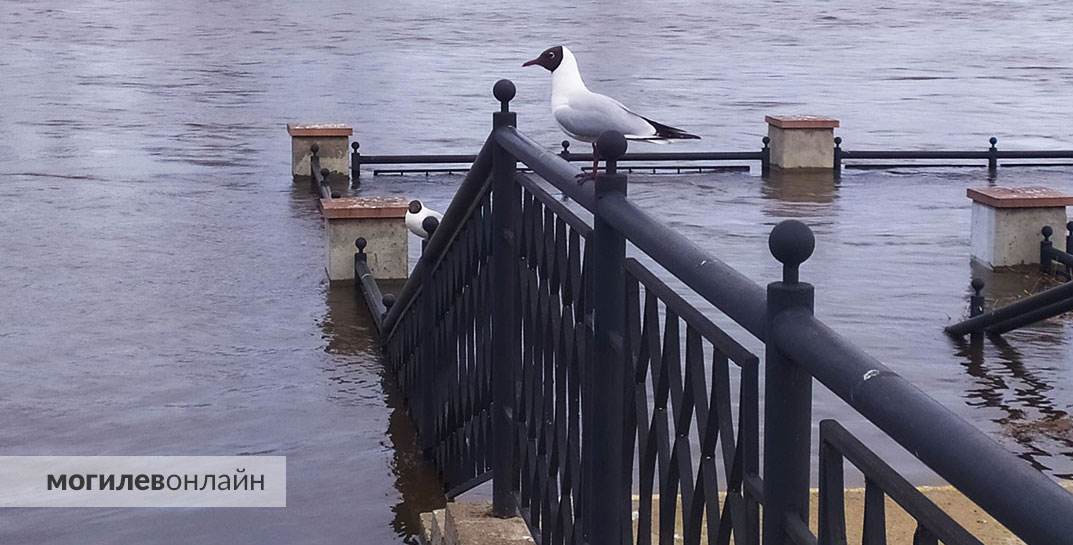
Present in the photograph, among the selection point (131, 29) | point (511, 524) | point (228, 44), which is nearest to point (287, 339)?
point (511, 524)

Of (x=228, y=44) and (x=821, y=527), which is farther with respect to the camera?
(x=228, y=44)

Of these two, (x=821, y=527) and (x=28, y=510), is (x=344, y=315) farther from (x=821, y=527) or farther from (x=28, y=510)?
(x=821, y=527)

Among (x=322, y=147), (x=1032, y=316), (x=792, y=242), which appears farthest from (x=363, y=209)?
(x=792, y=242)

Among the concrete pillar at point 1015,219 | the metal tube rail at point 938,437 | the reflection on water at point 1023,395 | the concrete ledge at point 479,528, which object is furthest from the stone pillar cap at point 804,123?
the metal tube rail at point 938,437

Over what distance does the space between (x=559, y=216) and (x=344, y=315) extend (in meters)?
6.52

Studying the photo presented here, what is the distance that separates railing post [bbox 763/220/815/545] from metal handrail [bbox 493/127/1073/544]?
0.03m

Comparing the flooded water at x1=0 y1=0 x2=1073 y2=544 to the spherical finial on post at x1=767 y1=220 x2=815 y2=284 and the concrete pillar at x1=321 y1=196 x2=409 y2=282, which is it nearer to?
the concrete pillar at x1=321 y1=196 x2=409 y2=282

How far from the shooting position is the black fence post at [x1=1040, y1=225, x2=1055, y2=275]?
11.2m

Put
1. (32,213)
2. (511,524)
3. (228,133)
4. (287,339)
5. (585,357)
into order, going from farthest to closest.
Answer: (228,133) → (32,213) → (287,339) → (511,524) → (585,357)

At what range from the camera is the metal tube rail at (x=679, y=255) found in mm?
2439

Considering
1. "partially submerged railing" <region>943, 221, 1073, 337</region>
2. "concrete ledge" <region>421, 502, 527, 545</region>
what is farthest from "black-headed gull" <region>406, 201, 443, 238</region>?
"concrete ledge" <region>421, 502, 527, 545</region>

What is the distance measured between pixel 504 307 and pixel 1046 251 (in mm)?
7238

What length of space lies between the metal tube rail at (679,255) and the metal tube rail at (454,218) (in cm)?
115

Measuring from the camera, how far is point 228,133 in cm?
2008
